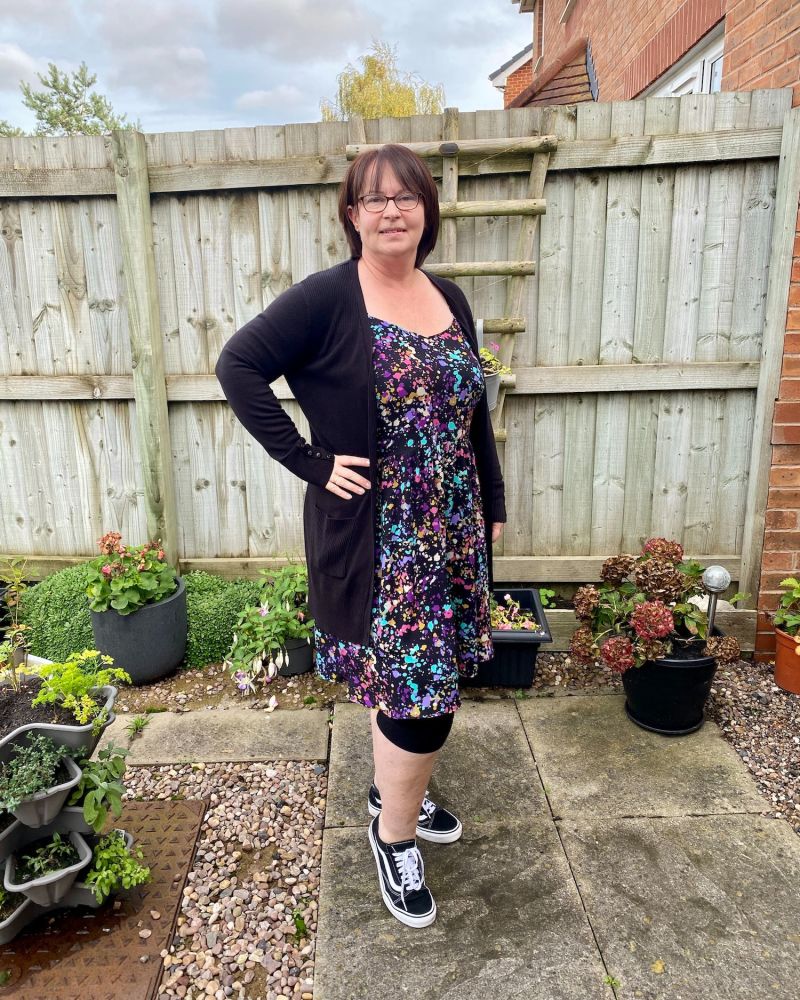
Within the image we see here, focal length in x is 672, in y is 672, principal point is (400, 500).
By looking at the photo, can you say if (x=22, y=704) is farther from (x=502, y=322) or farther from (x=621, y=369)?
(x=621, y=369)

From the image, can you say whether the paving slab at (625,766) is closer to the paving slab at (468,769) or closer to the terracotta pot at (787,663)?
the paving slab at (468,769)

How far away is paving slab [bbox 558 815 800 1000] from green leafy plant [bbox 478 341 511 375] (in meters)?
1.62

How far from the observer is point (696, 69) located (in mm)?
4195

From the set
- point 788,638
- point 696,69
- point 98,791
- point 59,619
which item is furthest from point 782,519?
point 59,619

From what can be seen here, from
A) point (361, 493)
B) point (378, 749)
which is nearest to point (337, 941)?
point (378, 749)

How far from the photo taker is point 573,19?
25.8 feet

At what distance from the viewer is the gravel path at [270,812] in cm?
158

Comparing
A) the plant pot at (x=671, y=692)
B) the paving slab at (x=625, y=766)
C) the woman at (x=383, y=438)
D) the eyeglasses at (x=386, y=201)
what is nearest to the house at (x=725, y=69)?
the plant pot at (x=671, y=692)

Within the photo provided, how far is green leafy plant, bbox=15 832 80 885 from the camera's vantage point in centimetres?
153

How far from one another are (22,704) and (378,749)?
87 cm

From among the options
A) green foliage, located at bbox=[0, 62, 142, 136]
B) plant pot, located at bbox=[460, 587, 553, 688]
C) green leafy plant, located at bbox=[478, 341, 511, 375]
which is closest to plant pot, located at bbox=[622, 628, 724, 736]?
plant pot, located at bbox=[460, 587, 553, 688]

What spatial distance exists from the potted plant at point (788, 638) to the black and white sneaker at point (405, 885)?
1.84m

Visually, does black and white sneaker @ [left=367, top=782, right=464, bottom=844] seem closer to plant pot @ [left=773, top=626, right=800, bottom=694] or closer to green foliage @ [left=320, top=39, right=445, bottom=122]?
plant pot @ [left=773, top=626, right=800, bottom=694]

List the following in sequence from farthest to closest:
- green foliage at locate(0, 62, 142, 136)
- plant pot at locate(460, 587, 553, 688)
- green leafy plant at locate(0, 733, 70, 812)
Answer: green foliage at locate(0, 62, 142, 136) → plant pot at locate(460, 587, 553, 688) → green leafy plant at locate(0, 733, 70, 812)
